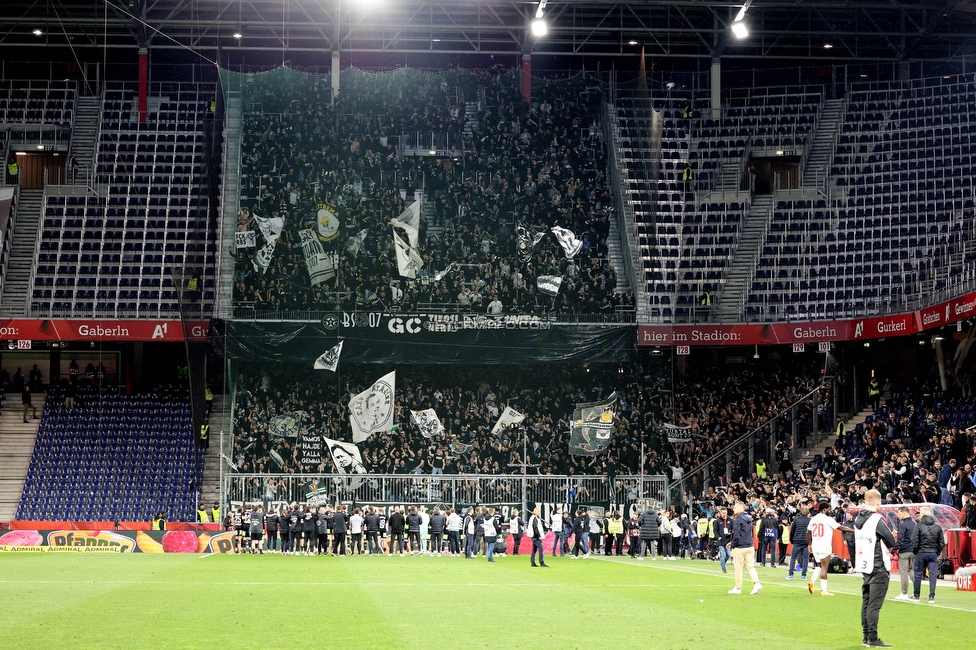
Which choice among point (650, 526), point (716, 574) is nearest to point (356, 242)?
point (650, 526)

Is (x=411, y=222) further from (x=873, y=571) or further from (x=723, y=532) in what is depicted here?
(x=873, y=571)

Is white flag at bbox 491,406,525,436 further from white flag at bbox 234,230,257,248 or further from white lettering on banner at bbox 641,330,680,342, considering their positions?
white flag at bbox 234,230,257,248

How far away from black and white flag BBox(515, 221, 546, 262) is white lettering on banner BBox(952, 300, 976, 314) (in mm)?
16526

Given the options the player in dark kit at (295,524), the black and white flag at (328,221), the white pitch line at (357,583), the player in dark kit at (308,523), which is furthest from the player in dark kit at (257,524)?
the white pitch line at (357,583)

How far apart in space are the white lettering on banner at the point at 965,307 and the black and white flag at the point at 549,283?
15.1 m

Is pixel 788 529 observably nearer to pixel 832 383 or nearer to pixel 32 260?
pixel 832 383

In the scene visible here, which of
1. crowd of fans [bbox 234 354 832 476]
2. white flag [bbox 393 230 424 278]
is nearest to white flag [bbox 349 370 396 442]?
crowd of fans [bbox 234 354 832 476]

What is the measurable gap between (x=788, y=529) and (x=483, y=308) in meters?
16.5

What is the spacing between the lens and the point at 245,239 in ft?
154

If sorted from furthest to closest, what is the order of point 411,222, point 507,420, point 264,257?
point 411,222, point 264,257, point 507,420

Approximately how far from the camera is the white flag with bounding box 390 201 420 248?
156ft

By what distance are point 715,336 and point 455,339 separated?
955cm

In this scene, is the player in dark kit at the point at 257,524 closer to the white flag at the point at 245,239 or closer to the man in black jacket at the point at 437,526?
the man in black jacket at the point at 437,526

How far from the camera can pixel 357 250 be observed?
46844mm
